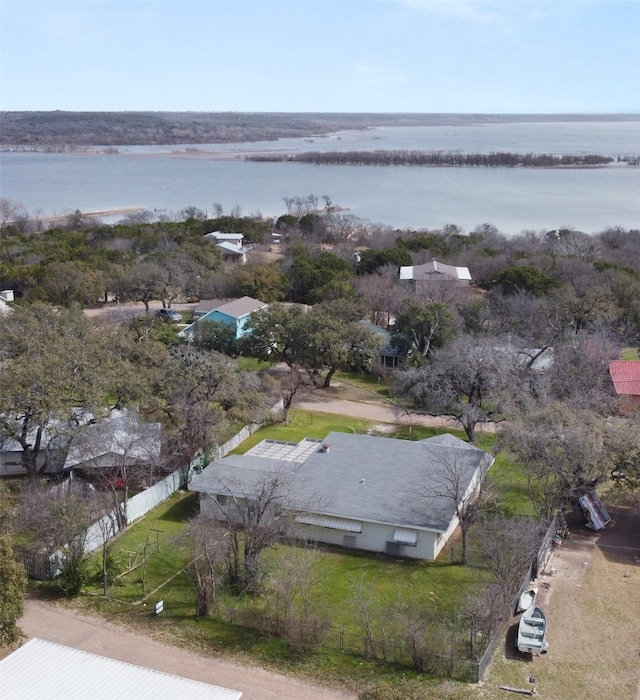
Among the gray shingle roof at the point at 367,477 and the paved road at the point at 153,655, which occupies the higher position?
the gray shingle roof at the point at 367,477

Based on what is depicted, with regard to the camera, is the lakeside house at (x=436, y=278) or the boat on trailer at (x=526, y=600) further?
the lakeside house at (x=436, y=278)

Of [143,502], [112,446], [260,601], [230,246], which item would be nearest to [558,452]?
[260,601]

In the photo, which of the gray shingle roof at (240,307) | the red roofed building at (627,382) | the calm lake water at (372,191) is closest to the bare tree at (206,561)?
the red roofed building at (627,382)

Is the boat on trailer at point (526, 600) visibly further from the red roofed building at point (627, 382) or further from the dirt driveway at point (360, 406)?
the red roofed building at point (627, 382)

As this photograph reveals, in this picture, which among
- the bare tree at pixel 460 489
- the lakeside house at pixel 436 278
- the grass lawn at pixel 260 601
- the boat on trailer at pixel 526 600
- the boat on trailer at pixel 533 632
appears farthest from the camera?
the lakeside house at pixel 436 278

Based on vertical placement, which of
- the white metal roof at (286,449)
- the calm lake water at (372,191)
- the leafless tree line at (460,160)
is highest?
the leafless tree line at (460,160)

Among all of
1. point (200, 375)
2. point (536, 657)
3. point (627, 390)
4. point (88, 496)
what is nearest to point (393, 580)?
point (536, 657)

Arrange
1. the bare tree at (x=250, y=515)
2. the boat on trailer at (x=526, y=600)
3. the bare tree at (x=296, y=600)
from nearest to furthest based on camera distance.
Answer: the bare tree at (x=296, y=600) → the boat on trailer at (x=526, y=600) → the bare tree at (x=250, y=515)

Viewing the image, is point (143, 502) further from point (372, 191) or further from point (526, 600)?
point (372, 191)
